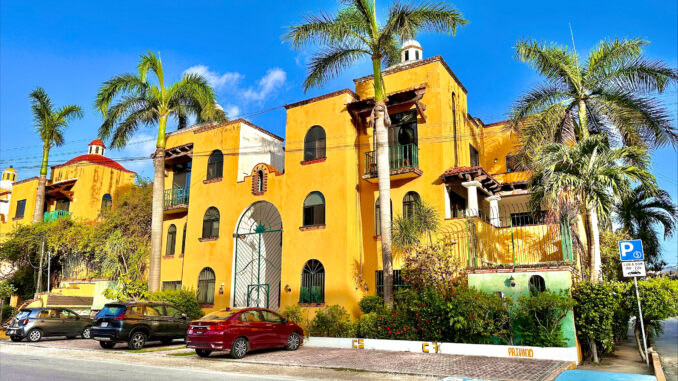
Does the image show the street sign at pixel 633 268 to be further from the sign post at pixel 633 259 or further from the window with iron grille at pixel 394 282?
the window with iron grille at pixel 394 282

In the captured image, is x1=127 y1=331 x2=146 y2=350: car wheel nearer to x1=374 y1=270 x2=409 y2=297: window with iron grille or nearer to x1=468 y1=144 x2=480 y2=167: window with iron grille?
x1=374 y1=270 x2=409 y2=297: window with iron grille

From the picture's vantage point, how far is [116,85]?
876 inches

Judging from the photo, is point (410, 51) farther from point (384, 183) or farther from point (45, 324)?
point (45, 324)

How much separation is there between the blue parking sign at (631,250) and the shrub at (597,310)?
1.22 m

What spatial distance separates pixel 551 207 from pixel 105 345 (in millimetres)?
15153

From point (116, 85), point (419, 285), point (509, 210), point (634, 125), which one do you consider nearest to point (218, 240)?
point (116, 85)

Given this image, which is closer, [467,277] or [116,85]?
[467,277]

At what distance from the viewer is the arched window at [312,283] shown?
19903 mm

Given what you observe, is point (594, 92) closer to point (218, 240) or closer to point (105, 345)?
point (218, 240)

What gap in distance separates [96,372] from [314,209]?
11.4m

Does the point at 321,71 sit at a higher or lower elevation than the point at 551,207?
higher

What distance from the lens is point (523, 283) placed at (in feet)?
48.7

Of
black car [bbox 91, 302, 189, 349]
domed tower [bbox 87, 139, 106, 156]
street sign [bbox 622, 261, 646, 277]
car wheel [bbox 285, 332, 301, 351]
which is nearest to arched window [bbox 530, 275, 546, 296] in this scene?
street sign [bbox 622, 261, 646, 277]

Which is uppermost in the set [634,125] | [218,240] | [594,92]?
[594,92]
